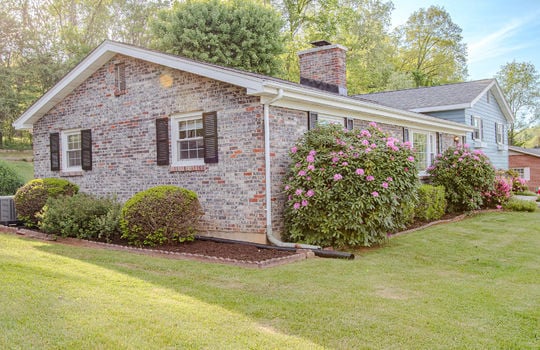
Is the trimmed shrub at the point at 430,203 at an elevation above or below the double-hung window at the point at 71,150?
below

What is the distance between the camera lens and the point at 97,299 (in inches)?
201

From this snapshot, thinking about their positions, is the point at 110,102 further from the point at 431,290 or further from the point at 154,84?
the point at 431,290

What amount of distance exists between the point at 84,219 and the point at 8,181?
26.4ft

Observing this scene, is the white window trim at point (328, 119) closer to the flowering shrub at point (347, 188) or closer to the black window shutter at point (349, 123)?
the black window shutter at point (349, 123)

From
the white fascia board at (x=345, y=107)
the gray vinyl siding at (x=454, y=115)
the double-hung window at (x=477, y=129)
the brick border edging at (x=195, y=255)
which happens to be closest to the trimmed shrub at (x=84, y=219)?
the brick border edging at (x=195, y=255)

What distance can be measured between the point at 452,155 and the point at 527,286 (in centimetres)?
924

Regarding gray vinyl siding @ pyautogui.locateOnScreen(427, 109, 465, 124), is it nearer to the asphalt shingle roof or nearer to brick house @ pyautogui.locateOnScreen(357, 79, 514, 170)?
brick house @ pyautogui.locateOnScreen(357, 79, 514, 170)

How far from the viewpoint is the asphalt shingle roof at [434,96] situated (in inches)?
805

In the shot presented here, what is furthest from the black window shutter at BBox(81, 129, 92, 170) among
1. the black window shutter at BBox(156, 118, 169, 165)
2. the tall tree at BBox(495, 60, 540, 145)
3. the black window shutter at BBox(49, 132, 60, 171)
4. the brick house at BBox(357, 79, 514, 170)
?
the tall tree at BBox(495, 60, 540, 145)

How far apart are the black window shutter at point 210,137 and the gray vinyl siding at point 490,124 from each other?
1385cm

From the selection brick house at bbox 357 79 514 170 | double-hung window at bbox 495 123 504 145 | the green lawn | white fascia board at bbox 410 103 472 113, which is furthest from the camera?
double-hung window at bbox 495 123 504 145

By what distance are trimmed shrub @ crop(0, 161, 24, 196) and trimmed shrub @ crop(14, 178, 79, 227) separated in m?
5.14

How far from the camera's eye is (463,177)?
14.6m

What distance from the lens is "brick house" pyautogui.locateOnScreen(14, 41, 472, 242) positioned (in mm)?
9375
